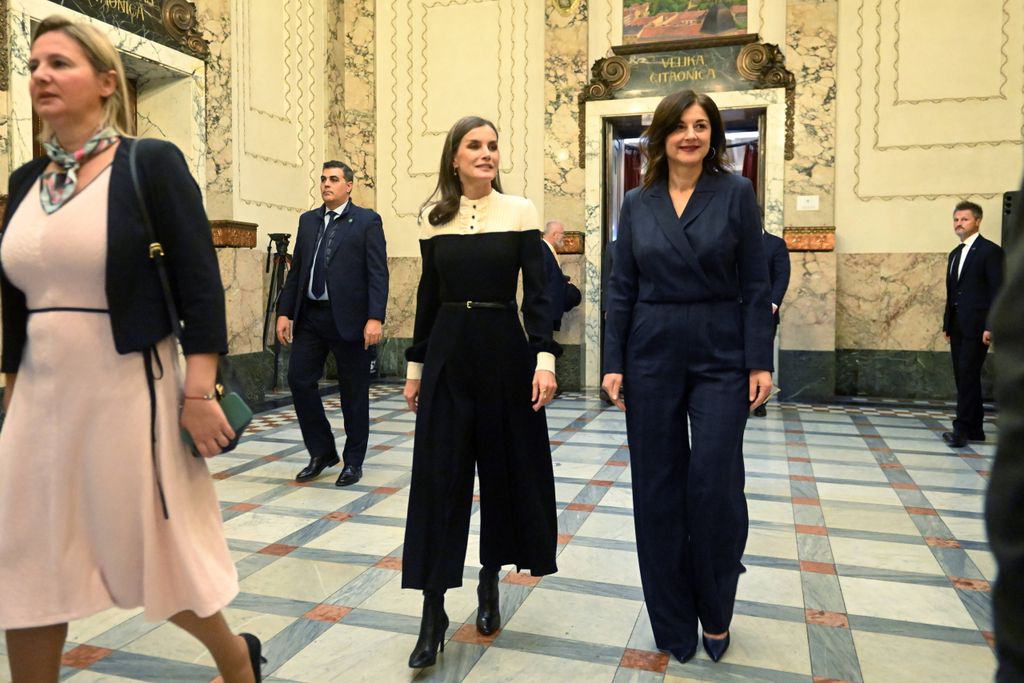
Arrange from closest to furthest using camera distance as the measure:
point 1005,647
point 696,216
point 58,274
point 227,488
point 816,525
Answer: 1. point 1005,647
2. point 58,274
3. point 696,216
4. point 816,525
5. point 227,488

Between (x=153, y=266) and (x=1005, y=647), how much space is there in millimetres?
1652

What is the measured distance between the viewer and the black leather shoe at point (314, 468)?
16.9 ft

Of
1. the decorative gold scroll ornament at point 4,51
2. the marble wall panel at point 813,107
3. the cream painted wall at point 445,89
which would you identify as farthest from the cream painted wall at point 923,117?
the decorative gold scroll ornament at point 4,51

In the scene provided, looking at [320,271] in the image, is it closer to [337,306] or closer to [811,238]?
[337,306]

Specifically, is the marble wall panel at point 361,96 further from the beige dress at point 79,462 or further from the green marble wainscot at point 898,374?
the beige dress at point 79,462

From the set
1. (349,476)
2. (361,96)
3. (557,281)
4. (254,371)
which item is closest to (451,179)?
(349,476)

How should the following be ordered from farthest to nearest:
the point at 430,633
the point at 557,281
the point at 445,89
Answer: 1. the point at 445,89
2. the point at 557,281
3. the point at 430,633

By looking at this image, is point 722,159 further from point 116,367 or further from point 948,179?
point 948,179

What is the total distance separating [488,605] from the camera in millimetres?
→ 2854

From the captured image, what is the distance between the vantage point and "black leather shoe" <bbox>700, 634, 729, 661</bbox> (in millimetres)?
2652

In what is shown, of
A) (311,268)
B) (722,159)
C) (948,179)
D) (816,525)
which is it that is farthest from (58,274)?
(948,179)

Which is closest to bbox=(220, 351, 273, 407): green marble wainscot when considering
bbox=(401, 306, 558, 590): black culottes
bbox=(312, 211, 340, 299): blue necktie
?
bbox=(312, 211, 340, 299): blue necktie

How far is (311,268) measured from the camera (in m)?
5.03

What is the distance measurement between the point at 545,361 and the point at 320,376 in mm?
2751
